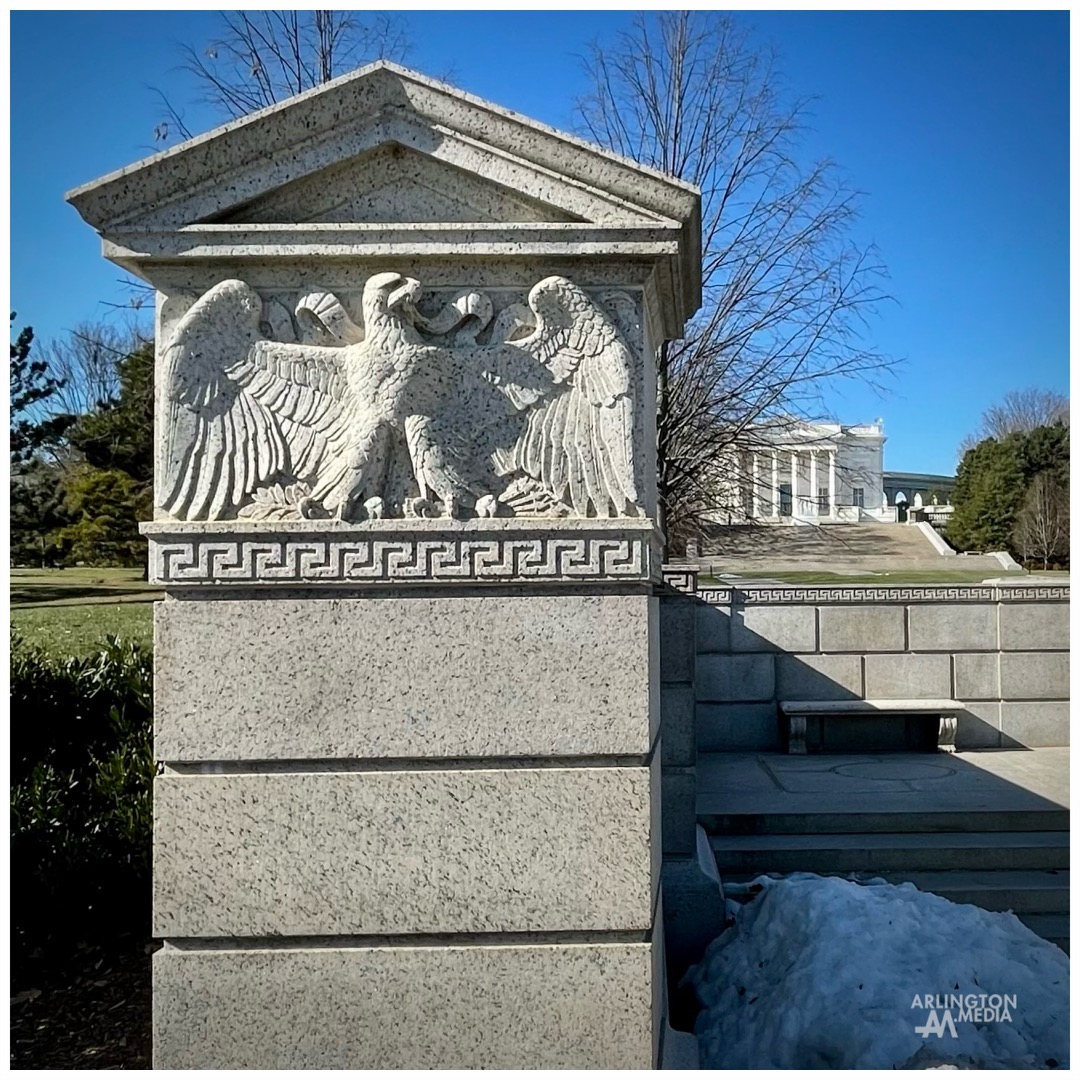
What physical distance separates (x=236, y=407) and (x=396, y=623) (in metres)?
0.81

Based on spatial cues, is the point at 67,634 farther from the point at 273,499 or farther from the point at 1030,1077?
the point at 1030,1077

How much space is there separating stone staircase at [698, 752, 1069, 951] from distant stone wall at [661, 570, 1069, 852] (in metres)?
2.27

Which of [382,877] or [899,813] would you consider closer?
[382,877]

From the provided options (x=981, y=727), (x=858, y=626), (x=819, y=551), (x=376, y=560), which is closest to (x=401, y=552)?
(x=376, y=560)

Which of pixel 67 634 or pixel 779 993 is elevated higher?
pixel 67 634

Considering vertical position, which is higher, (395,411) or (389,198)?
(389,198)

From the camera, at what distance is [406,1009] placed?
266 centimetres

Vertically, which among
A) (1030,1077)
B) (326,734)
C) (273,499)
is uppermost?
(273,499)

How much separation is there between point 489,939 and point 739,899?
8.89 feet

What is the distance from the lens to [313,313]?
276 cm

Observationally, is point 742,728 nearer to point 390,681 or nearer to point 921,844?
point 921,844

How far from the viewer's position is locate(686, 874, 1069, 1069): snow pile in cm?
304

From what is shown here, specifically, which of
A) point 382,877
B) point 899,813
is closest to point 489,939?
point 382,877

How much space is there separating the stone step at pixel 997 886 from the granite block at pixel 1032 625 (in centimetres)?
352
